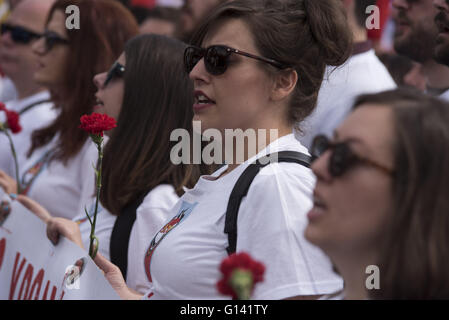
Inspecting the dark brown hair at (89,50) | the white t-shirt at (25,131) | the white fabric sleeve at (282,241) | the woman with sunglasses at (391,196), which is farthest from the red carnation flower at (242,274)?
the white t-shirt at (25,131)

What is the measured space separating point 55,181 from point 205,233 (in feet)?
6.18

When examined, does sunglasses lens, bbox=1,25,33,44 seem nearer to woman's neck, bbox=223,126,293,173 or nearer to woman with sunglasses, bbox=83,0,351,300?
woman with sunglasses, bbox=83,0,351,300

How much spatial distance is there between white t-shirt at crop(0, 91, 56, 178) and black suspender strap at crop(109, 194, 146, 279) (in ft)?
5.21

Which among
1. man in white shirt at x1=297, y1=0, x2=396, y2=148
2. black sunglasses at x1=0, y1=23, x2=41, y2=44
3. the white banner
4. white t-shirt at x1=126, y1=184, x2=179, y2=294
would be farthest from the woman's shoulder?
black sunglasses at x1=0, y1=23, x2=41, y2=44

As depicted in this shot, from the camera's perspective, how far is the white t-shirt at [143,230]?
9.18 feet

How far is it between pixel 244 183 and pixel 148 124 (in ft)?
3.68

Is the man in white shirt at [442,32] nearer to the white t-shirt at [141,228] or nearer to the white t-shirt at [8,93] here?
the white t-shirt at [141,228]

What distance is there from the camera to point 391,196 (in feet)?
4.69

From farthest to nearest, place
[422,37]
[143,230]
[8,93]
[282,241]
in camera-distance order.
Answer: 1. [8,93]
2. [422,37]
3. [143,230]
4. [282,241]

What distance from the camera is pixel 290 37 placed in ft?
7.43

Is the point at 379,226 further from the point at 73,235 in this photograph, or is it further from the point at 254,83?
the point at 73,235

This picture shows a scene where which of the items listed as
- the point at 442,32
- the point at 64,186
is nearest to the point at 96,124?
the point at 442,32

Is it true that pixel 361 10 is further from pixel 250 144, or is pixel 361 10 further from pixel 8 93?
pixel 8 93

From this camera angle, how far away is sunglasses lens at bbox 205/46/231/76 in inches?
89.7
